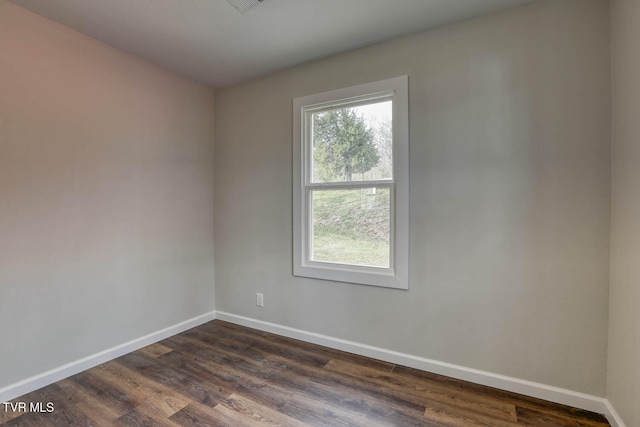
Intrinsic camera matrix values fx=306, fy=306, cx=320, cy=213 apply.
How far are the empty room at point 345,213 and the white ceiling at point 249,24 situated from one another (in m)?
0.02

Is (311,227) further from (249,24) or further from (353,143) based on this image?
(249,24)

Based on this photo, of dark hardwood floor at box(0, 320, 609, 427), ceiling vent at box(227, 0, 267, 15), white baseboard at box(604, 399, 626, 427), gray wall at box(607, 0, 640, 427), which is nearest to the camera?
gray wall at box(607, 0, 640, 427)

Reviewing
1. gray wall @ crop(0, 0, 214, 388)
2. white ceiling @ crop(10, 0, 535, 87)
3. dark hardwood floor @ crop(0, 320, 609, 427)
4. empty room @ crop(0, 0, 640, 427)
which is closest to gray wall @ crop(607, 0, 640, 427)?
empty room @ crop(0, 0, 640, 427)

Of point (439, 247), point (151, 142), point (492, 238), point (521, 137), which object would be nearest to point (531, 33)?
point (521, 137)

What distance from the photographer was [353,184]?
101 inches

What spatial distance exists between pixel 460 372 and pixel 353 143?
1.89 m

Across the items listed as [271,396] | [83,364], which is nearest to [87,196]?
[83,364]

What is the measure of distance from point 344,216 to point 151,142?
1.84 metres

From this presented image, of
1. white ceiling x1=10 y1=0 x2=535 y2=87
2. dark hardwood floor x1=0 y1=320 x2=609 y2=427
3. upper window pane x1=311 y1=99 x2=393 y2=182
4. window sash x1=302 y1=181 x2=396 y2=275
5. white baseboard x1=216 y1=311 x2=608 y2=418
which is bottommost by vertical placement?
dark hardwood floor x1=0 y1=320 x2=609 y2=427

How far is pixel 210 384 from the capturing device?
209 cm

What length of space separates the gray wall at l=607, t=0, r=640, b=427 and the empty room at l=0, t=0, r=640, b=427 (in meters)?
0.02

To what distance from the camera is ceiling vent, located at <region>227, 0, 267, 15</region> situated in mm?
1901

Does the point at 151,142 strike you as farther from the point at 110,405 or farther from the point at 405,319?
the point at 405,319

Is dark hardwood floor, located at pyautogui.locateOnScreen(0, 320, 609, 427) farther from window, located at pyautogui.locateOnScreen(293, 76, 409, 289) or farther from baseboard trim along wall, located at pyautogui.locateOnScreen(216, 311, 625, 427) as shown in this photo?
window, located at pyautogui.locateOnScreen(293, 76, 409, 289)
